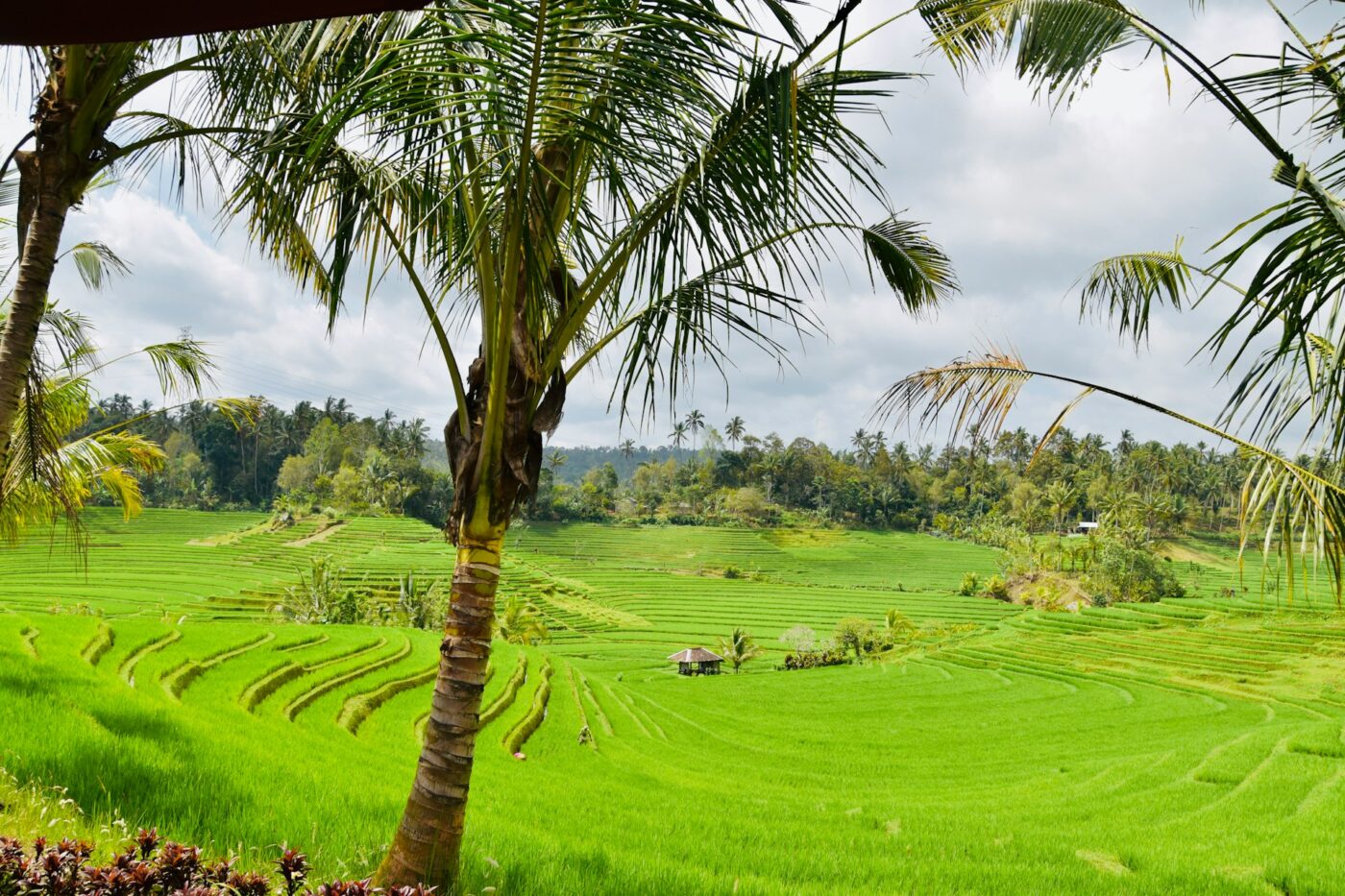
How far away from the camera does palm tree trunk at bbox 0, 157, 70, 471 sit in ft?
13.2

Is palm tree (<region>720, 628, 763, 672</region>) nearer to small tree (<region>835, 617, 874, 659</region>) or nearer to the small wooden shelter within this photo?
the small wooden shelter

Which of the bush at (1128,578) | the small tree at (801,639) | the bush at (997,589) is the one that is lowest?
the small tree at (801,639)

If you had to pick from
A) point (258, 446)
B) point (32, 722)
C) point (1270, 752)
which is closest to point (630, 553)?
point (258, 446)

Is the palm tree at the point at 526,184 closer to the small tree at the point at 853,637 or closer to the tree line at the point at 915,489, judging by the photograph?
the small tree at the point at 853,637

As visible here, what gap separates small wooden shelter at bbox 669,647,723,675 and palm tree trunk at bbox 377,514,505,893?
34.0 m

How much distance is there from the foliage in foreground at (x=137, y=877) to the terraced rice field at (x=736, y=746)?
3.37ft

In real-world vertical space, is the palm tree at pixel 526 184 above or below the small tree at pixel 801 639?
above

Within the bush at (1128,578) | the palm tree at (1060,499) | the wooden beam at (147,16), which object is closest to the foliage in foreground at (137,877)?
the wooden beam at (147,16)

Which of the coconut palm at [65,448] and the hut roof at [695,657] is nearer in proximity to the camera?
the coconut palm at [65,448]

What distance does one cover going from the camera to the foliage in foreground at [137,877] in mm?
1798

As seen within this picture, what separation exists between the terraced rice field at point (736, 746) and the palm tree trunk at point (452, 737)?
27cm

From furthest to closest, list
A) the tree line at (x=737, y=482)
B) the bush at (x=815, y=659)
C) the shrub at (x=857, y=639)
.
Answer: the tree line at (x=737, y=482) → the shrub at (x=857, y=639) → the bush at (x=815, y=659)

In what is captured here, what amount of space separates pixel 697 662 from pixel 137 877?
36.3 m

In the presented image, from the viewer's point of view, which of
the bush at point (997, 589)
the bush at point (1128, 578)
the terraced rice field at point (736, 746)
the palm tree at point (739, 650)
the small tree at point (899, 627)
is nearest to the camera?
the terraced rice field at point (736, 746)
